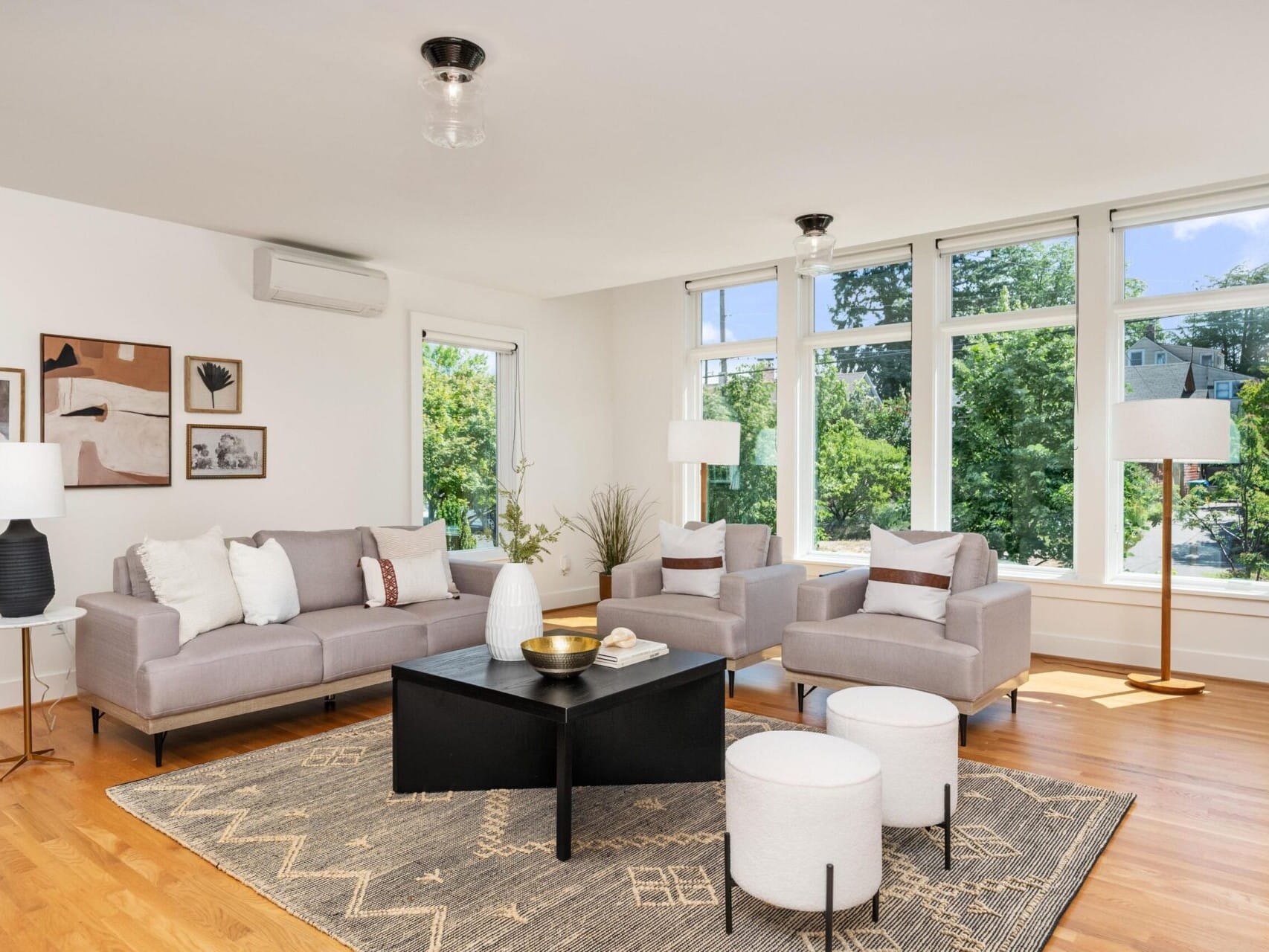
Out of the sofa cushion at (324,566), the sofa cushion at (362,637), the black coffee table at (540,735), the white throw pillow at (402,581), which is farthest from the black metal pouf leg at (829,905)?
the sofa cushion at (324,566)

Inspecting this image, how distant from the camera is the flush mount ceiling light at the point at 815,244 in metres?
4.46

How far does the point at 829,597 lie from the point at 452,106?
268cm

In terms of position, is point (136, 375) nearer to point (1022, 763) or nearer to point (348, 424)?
point (348, 424)

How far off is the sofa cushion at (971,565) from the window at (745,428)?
2533 mm

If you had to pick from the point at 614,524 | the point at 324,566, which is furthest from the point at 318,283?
the point at 614,524

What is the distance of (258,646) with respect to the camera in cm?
362

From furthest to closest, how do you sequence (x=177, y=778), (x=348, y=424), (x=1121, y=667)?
(x=348, y=424), (x=1121, y=667), (x=177, y=778)

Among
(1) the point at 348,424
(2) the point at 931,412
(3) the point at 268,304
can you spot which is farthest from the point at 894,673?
(3) the point at 268,304

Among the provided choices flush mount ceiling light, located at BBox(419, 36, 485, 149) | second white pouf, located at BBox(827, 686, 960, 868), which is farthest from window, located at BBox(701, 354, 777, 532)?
flush mount ceiling light, located at BBox(419, 36, 485, 149)

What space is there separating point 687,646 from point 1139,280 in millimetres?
3427

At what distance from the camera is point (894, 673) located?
3682mm

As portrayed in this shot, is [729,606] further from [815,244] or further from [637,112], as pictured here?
[637,112]

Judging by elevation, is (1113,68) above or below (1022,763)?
above

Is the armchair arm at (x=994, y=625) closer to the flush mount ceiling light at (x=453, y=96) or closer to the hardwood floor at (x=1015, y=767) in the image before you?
the hardwood floor at (x=1015, y=767)
